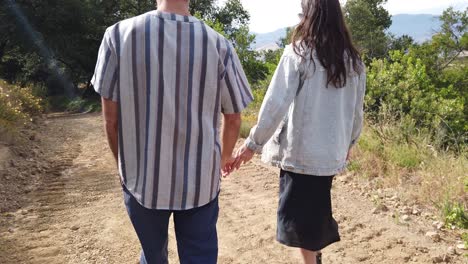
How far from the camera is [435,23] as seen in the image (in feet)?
79.6

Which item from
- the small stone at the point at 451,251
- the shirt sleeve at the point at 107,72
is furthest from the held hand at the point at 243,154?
the small stone at the point at 451,251

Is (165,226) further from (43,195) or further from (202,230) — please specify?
(43,195)

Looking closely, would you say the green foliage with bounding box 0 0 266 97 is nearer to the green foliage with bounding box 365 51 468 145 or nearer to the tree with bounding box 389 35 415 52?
the green foliage with bounding box 365 51 468 145

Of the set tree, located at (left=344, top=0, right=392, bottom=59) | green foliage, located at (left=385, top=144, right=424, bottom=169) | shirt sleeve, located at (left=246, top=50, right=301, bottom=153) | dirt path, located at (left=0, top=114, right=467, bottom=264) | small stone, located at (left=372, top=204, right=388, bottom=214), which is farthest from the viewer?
tree, located at (left=344, top=0, right=392, bottom=59)

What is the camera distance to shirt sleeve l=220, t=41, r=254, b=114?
67.6 inches

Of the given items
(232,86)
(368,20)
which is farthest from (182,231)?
(368,20)

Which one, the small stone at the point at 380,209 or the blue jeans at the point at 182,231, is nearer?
the blue jeans at the point at 182,231

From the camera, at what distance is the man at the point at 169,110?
5.24ft

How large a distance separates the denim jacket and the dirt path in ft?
4.13

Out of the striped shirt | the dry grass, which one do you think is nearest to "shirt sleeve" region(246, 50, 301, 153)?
the striped shirt

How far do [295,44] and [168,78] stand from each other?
33.6 inches

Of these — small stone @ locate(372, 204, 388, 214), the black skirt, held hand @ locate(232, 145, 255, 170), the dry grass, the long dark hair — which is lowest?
small stone @ locate(372, 204, 388, 214)

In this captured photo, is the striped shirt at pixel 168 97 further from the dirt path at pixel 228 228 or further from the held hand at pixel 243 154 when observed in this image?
the dirt path at pixel 228 228

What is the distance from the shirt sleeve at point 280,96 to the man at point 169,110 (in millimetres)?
358
